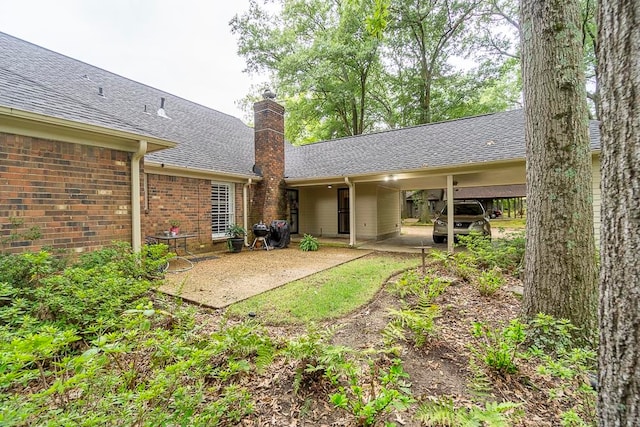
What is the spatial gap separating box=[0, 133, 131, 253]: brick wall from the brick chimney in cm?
521

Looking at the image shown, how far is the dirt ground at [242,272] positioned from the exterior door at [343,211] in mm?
3523

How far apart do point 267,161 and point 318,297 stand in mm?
6902

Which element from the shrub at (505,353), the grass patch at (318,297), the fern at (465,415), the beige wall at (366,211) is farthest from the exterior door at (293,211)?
the fern at (465,415)

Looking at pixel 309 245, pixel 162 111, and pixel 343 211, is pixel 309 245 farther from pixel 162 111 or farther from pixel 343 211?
pixel 162 111

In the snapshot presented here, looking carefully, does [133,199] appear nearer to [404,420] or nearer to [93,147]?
[93,147]

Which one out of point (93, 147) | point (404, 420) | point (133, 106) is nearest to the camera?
point (404, 420)

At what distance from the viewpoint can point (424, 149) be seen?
9188 mm

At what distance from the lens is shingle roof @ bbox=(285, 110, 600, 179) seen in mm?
7527

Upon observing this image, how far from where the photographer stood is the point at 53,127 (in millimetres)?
3912

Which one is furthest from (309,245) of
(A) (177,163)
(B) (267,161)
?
(A) (177,163)

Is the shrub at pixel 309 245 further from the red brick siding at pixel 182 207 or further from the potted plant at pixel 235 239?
the red brick siding at pixel 182 207

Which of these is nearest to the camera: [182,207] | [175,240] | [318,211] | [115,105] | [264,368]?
[264,368]

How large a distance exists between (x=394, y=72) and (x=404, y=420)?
23298 mm

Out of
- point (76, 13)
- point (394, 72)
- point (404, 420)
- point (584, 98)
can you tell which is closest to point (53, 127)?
point (404, 420)
